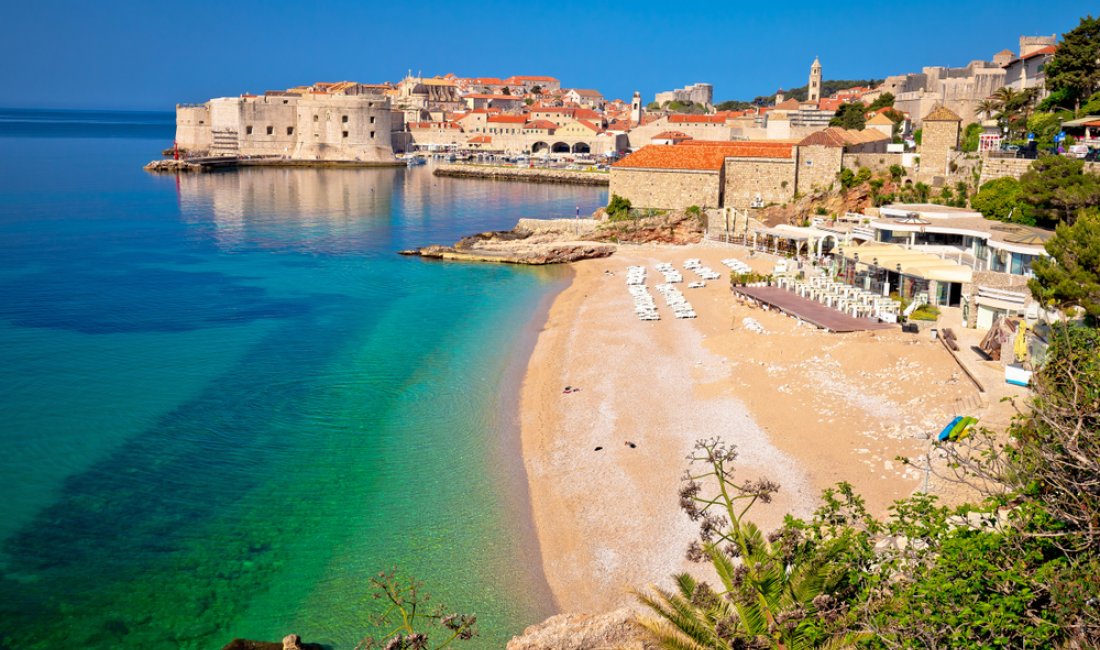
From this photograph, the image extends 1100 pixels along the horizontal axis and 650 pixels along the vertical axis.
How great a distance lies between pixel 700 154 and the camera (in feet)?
106

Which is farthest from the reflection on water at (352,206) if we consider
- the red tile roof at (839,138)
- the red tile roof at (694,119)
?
the red tile roof at (839,138)

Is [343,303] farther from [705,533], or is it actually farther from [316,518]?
[705,533]

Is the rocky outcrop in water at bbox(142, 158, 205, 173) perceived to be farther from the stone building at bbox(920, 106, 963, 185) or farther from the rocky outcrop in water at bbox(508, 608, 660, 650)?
the rocky outcrop in water at bbox(508, 608, 660, 650)

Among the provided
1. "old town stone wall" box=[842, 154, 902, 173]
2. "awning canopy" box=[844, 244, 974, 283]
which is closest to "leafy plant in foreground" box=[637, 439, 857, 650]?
"awning canopy" box=[844, 244, 974, 283]

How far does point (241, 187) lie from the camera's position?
55156mm

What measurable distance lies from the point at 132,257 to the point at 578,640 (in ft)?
88.8

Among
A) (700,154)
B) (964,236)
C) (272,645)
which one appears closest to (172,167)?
(700,154)

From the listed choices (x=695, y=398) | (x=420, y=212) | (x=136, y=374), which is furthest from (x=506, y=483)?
(x=420, y=212)

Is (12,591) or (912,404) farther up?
(912,404)

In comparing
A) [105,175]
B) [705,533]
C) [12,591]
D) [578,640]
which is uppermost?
[105,175]

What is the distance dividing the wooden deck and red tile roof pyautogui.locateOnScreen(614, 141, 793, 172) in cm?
1217

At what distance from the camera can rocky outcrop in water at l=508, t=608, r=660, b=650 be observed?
22.9 ft

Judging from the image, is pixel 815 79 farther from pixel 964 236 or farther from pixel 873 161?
pixel 964 236

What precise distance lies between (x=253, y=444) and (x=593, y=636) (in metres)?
7.70
